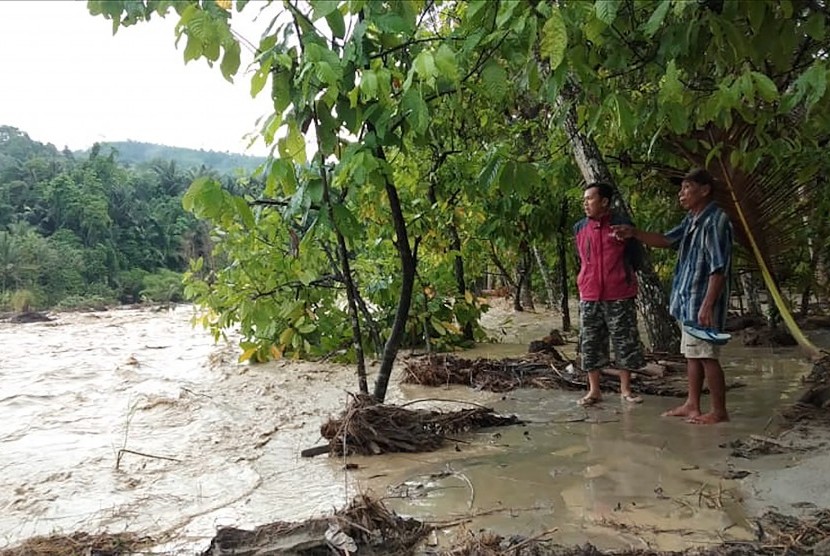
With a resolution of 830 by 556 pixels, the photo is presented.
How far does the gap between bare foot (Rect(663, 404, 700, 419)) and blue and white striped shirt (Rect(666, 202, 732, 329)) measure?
61 centimetres

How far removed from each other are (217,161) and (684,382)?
80179 millimetres

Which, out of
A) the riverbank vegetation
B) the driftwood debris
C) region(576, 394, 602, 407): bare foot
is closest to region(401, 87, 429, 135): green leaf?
the riverbank vegetation

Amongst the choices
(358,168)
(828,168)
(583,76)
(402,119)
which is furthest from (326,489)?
(828,168)

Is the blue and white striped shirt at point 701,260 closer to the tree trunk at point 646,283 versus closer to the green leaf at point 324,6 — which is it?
the tree trunk at point 646,283

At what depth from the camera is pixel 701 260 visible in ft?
14.2

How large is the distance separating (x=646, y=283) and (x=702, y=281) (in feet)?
8.12

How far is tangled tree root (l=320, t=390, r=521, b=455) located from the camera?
4188mm

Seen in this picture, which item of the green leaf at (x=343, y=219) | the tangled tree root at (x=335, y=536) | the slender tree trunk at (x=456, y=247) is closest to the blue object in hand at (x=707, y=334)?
the green leaf at (x=343, y=219)

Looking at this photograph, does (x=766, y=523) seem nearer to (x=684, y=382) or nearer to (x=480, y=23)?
(x=480, y=23)

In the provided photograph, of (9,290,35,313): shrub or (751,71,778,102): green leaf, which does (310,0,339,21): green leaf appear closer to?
(751,71,778,102): green leaf

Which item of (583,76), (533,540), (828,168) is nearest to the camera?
(533,540)

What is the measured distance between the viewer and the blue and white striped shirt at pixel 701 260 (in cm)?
425

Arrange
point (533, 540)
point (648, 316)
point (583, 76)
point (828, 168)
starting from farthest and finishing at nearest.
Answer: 1. point (648, 316)
2. point (828, 168)
3. point (583, 76)
4. point (533, 540)

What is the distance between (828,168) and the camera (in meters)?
5.65
